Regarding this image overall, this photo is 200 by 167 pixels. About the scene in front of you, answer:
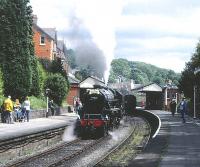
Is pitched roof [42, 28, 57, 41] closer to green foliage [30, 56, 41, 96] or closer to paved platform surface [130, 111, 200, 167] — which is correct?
green foliage [30, 56, 41, 96]

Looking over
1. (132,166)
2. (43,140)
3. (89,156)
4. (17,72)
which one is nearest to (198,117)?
(17,72)

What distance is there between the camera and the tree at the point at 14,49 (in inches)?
1721

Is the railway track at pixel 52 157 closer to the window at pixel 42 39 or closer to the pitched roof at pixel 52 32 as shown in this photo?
the window at pixel 42 39

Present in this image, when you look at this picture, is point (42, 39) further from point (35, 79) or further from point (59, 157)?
point (59, 157)

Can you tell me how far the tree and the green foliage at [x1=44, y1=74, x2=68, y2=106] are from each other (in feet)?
35.6

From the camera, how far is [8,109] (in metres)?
33.5

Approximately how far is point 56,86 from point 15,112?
18911mm

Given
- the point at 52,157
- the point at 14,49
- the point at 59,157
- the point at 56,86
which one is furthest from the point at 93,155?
the point at 56,86

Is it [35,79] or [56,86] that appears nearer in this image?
[35,79]

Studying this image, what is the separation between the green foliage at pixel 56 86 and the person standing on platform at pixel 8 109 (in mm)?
21210

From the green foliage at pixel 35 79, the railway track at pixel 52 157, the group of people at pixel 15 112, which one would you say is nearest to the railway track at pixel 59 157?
the railway track at pixel 52 157

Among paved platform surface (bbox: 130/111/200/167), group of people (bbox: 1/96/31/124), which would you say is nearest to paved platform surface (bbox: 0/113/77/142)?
group of people (bbox: 1/96/31/124)

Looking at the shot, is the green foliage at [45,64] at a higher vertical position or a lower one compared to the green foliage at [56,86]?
higher

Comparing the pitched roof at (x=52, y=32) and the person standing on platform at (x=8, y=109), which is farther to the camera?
the pitched roof at (x=52, y=32)
